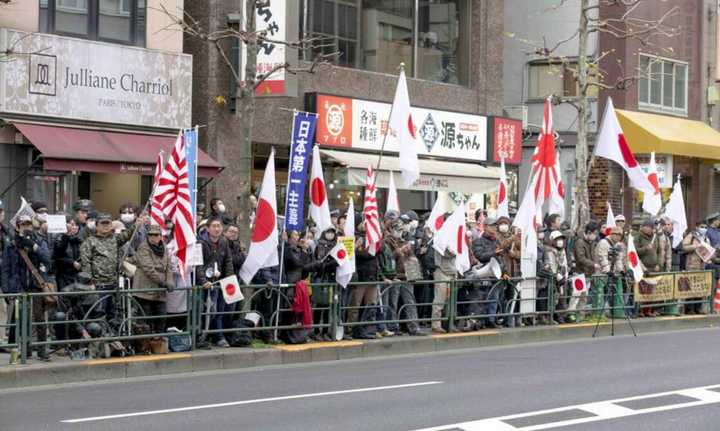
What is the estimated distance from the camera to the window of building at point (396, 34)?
28750 mm

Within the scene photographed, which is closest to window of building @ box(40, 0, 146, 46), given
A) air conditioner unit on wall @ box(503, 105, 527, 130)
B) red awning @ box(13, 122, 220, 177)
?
red awning @ box(13, 122, 220, 177)

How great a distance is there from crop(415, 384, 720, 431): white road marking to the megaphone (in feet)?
21.7

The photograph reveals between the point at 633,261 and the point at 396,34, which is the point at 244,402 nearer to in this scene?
the point at 633,261

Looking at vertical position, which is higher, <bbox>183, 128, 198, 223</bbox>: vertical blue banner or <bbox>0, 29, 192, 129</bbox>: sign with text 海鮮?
<bbox>0, 29, 192, 129</bbox>: sign with text 海鮮

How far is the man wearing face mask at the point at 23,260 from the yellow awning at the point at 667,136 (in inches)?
856

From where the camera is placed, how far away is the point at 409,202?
31.0m

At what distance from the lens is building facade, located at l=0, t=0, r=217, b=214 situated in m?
21.8

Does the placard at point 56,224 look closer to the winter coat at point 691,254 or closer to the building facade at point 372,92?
the building facade at point 372,92

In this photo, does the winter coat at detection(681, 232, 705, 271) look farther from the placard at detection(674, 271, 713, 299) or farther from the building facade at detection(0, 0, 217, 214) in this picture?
the building facade at detection(0, 0, 217, 214)

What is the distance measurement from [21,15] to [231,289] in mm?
7577

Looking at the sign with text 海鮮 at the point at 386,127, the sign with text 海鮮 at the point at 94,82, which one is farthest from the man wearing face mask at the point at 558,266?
the sign with text 海鮮 at the point at 94,82

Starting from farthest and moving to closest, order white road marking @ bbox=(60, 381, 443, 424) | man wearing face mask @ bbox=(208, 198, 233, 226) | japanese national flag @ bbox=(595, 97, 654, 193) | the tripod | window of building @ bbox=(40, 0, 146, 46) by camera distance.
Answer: japanese national flag @ bbox=(595, 97, 654, 193), the tripod, window of building @ bbox=(40, 0, 146, 46), man wearing face mask @ bbox=(208, 198, 233, 226), white road marking @ bbox=(60, 381, 443, 424)

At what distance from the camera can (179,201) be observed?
1666cm

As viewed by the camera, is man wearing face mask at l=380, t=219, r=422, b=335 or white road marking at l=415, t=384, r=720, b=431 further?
man wearing face mask at l=380, t=219, r=422, b=335
